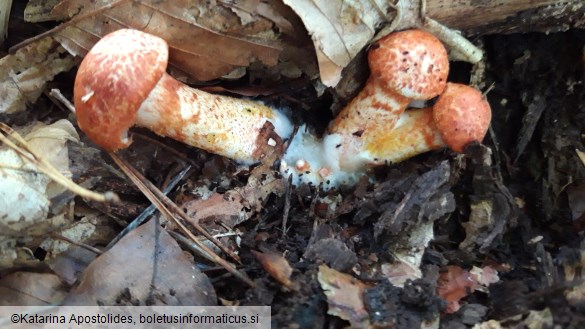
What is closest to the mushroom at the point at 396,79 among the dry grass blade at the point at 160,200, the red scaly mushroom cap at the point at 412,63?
the red scaly mushroom cap at the point at 412,63

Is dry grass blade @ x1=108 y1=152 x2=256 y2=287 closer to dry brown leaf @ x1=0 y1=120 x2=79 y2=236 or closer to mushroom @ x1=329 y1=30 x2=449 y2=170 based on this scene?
dry brown leaf @ x1=0 y1=120 x2=79 y2=236

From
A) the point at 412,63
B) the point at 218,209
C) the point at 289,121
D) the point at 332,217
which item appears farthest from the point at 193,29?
the point at 332,217

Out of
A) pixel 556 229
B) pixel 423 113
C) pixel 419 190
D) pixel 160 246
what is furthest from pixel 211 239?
pixel 556 229

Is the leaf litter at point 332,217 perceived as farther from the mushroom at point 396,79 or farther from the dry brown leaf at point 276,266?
the mushroom at point 396,79

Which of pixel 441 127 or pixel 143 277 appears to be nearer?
pixel 143 277

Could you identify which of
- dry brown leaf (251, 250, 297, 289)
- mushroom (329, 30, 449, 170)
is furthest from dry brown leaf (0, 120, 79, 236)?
mushroom (329, 30, 449, 170)

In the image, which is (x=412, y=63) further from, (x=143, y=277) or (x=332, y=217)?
(x=143, y=277)
